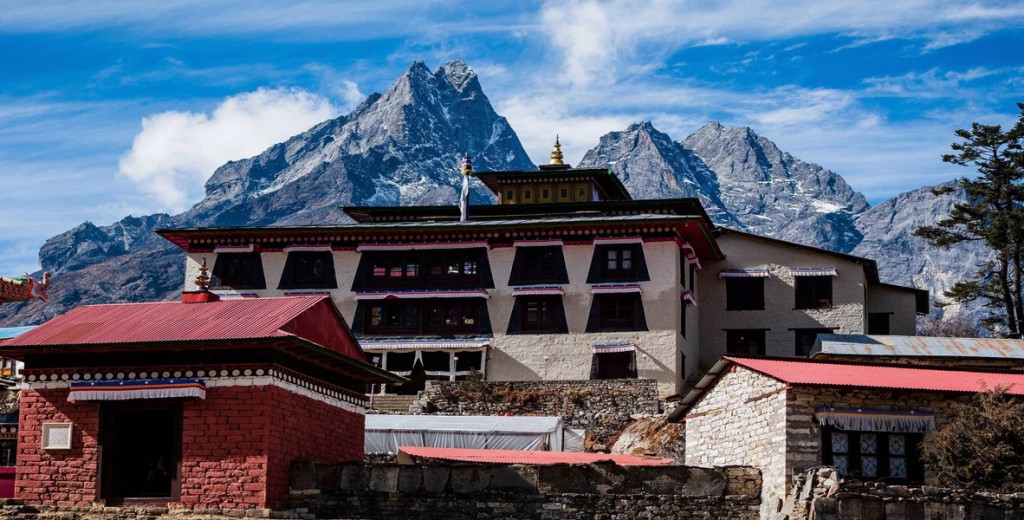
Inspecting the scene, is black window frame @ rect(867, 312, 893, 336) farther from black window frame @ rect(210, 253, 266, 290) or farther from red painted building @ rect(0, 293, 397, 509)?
red painted building @ rect(0, 293, 397, 509)

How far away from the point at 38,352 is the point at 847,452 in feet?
58.7

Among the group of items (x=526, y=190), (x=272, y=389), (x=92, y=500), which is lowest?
(x=92, y=500)

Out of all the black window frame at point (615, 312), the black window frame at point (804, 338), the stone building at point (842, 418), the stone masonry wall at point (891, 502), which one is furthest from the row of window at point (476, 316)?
the stone masonry wall at point (891, 502)

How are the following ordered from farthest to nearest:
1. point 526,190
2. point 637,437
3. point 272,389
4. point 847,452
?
1. point 526,190
2. point 637,437
3. point 847,452
4. point 272,389

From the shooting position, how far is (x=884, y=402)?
31391 millimetres

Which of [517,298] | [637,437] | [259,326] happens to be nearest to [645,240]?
[517,298]

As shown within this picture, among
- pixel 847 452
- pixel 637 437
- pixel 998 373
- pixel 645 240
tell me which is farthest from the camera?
pixel 645 240

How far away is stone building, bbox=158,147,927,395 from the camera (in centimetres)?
5725

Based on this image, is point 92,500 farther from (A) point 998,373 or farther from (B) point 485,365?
(B) point 485,365

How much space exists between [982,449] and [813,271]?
3341cm

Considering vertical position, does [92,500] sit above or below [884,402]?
below

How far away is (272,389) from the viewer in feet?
89.8

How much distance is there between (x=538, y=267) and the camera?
193 feet

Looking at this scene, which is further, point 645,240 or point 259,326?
point 645,240
